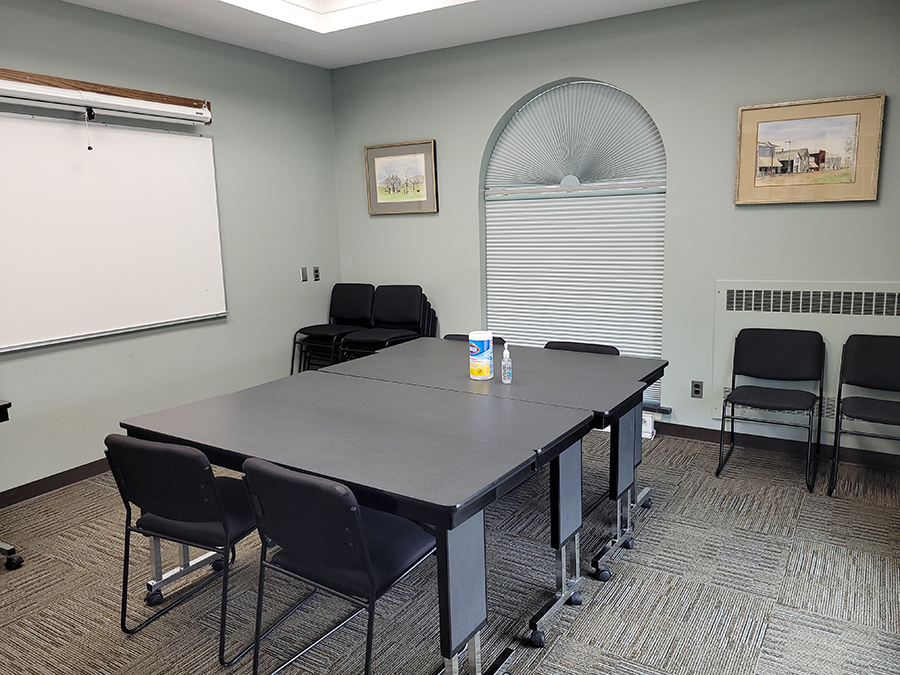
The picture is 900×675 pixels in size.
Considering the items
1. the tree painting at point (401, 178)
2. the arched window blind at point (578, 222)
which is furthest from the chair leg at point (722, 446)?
the tree painting at point (401, 178)

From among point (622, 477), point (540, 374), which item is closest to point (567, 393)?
point (540, 374)

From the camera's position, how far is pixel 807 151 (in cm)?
389

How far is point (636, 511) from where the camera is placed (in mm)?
3416

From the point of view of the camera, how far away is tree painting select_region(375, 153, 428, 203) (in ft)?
17.5

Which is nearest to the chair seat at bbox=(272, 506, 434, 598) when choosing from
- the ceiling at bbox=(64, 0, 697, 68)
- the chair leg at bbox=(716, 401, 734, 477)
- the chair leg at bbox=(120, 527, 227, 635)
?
the chair leg at bbox=(120, 527, 227, 635)

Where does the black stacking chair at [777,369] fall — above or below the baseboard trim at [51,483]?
above

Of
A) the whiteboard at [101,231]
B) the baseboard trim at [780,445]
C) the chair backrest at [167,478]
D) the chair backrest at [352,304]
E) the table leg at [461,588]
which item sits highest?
the whiteboard at [101,231]

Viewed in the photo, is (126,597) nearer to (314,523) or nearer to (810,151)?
(314,523)

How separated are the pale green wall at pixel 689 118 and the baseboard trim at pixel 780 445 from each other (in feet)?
0.24

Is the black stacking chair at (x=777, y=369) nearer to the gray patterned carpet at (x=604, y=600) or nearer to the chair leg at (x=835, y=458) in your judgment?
the chair leg at (x=835, y=458)

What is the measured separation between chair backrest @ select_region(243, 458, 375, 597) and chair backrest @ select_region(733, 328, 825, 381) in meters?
3.03

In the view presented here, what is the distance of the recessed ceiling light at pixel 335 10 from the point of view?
4.10 meters

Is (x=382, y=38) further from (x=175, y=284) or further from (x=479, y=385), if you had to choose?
(x=479, y=385)

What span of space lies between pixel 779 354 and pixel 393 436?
278cm
